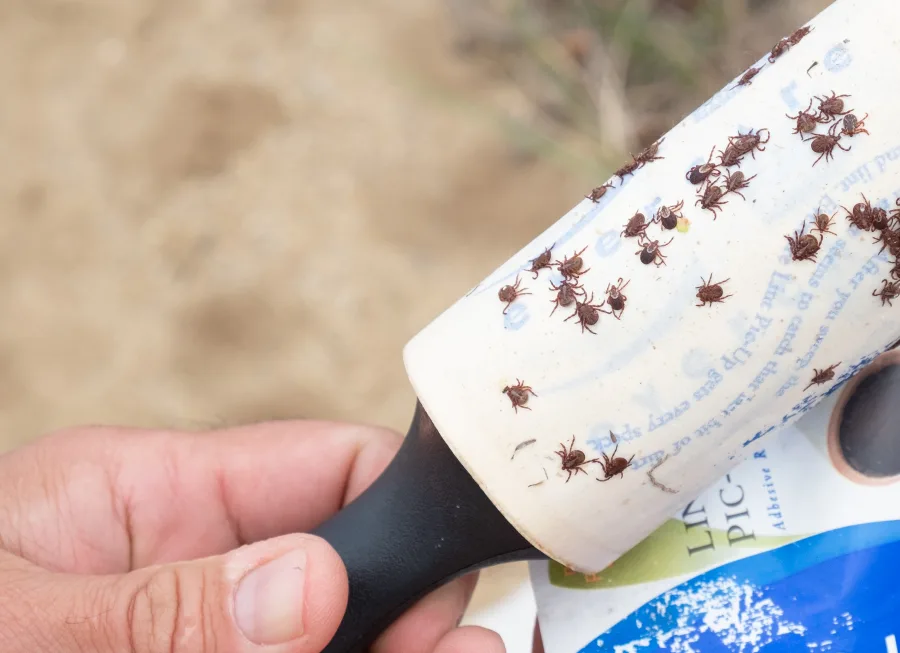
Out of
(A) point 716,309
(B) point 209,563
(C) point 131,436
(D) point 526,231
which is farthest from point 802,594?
(D) point 526,231

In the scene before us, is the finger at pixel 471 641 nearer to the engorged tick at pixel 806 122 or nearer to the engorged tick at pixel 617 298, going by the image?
the engorged tick at pixel 617 298

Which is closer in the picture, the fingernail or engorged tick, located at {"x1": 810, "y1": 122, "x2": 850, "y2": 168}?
engorged tick, located at {"x1": 810, "y1": 122, "x2": 850, "y2": 168}

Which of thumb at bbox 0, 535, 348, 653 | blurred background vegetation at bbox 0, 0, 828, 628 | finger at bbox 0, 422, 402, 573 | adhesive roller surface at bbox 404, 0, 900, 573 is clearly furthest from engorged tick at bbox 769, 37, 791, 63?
blurred background vegetation at bbox 0, 0, 828, 628

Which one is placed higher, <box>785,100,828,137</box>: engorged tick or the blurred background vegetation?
the blurred background vegetation

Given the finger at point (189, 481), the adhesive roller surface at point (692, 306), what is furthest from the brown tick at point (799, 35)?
the finger at point (189, 481)

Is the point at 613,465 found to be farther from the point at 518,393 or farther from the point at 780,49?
the point at 780,49

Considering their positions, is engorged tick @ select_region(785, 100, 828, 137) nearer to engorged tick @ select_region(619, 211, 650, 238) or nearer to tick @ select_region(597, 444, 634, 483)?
engorged tick @ select_region(619, 211, 650, 238)
